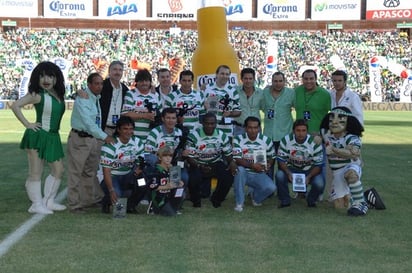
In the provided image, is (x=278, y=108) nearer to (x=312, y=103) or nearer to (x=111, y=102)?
(x=312, y=103)

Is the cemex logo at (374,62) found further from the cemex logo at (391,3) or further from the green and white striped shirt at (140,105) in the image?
the green and white striped shirt at (140,105)

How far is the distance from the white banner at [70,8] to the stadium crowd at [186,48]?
3615 mm

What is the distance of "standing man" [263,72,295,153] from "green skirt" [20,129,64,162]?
2949 mm

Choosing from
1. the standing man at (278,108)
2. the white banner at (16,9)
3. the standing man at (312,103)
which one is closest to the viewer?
the standing man at (312,103)

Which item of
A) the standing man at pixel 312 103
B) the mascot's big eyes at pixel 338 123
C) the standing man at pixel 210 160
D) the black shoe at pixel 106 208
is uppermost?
the standing man at pixel 312 103

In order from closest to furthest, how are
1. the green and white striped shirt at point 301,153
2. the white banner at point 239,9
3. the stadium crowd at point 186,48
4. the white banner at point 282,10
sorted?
the green and white striped shirt at point 301,153 → the stadium crowd at point 186,48 → the white banner at point 282,10 → the white banner at point 239,9

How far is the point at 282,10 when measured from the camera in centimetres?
5641

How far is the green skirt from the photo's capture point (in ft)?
25.7

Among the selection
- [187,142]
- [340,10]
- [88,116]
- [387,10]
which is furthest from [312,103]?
[387,10]

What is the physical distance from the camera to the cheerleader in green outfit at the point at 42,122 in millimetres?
7848

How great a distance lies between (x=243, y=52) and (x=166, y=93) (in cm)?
4131

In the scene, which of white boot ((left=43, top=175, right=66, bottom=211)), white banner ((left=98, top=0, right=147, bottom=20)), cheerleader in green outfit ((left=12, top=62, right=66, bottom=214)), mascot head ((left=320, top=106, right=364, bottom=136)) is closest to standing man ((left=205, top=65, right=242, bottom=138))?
mascot head ((left=320, top=106, right=364, bottom=136))

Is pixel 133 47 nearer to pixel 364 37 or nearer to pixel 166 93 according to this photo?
pixel 364 37

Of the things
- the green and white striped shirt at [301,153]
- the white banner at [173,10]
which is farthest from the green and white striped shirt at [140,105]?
the white banner at [173,10]
